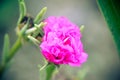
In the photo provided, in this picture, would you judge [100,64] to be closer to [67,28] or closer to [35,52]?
[35,52]

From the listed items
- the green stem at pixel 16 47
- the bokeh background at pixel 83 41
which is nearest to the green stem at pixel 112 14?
the green stem at pixel 16 47

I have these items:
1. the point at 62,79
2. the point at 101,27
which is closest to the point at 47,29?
the point at 62,79

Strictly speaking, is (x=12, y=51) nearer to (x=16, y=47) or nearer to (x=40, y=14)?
(x=16, y=47)

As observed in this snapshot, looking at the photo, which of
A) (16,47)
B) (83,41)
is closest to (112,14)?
(16,47)

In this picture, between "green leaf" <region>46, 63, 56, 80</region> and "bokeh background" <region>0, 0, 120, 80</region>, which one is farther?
"bokeh background" <region>0, 0, 120, 80</region>

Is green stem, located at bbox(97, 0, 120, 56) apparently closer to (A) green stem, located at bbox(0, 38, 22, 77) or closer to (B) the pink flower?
(B) the pink flower

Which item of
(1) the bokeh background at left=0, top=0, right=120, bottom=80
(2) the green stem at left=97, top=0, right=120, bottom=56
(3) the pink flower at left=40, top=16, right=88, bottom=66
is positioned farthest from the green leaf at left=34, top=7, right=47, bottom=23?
(1) the bokeh background at left=0, top=0, right=120, bottom=80
